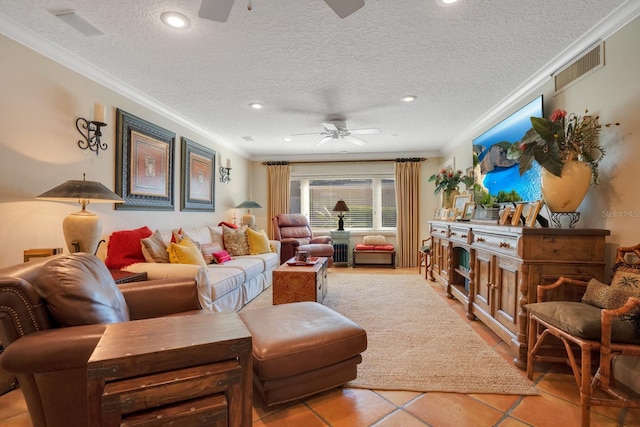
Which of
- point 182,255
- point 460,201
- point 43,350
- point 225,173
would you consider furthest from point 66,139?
point 460,201

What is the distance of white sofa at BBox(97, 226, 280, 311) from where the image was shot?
95.9 inches

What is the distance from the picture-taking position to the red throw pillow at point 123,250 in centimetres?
262

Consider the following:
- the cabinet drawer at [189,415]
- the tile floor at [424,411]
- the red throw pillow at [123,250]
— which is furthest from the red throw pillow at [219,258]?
the cabinet drawer at [189,415]

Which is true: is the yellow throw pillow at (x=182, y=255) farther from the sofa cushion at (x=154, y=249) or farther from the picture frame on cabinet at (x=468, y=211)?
the picture frame on cabinet at (x=468, y=211)

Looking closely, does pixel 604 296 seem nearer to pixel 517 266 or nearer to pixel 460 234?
pixel 517 266

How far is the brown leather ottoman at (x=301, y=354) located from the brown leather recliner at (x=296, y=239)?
340 cm

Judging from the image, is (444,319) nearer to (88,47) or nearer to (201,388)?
(201,388)

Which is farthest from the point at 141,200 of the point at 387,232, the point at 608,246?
the point at 387,232

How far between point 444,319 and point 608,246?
149 centimetres

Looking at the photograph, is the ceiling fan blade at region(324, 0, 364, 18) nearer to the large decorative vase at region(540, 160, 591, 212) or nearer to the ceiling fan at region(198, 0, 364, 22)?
the ceiling fan at region(198, 0, 364, 22)

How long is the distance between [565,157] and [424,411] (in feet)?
6.26

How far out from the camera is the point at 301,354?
159 centimetres

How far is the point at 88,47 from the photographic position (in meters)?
2.29

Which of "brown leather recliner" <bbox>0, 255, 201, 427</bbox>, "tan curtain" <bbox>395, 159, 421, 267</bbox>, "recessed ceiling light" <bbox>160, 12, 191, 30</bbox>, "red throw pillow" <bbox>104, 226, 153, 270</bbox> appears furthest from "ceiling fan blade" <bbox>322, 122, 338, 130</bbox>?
"brown leather recliner" <bbox>0, 255, 201, 427</bbox>
